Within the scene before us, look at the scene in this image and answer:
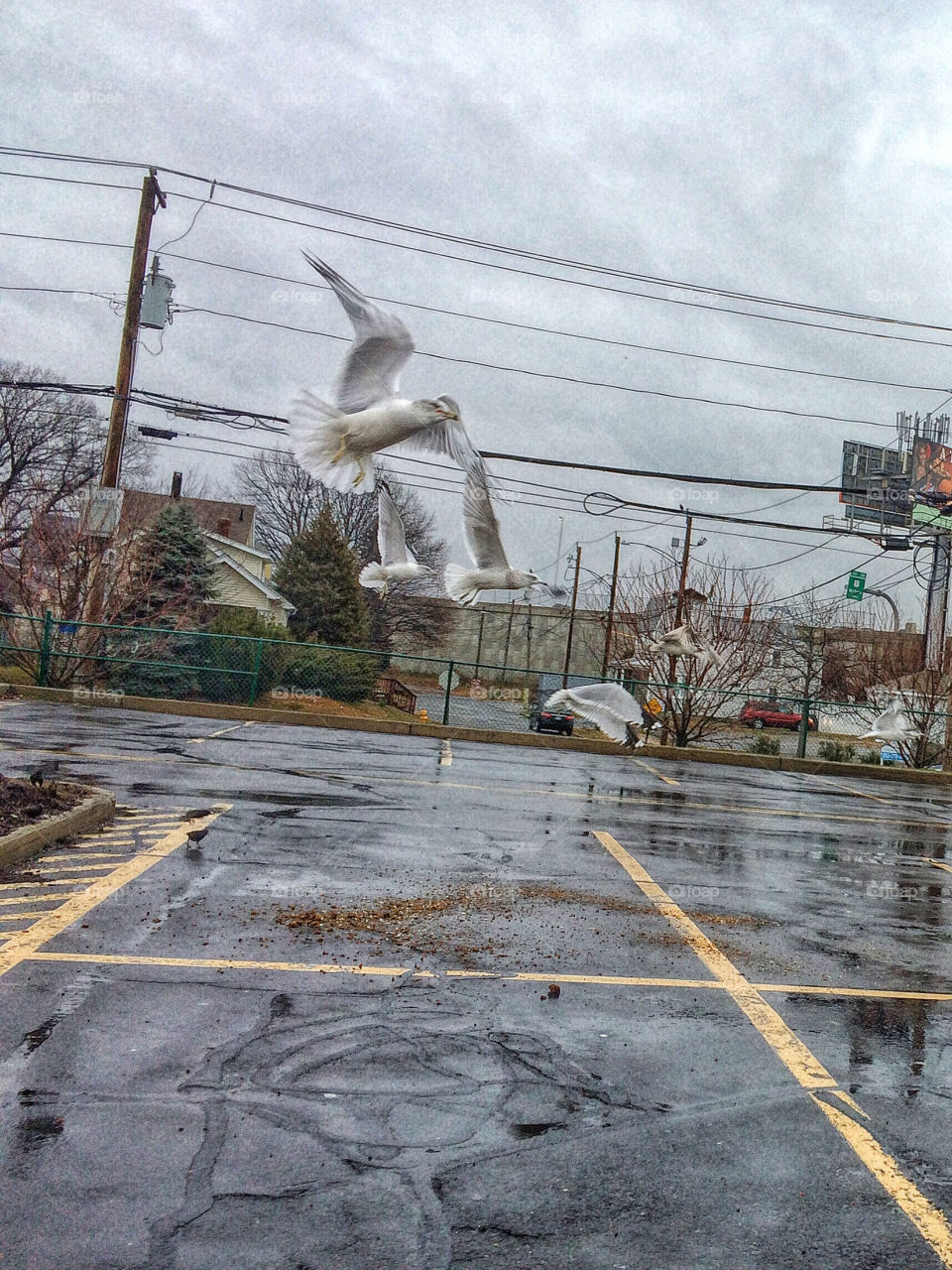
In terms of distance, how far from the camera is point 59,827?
860cm

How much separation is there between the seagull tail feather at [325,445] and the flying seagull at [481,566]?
2.31 feet

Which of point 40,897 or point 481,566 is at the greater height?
point 481,566

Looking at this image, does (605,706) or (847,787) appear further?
(847,787)

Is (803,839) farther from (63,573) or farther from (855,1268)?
(63,573)

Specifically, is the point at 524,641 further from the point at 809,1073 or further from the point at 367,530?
the point at 809,1073

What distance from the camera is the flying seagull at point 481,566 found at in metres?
4.91

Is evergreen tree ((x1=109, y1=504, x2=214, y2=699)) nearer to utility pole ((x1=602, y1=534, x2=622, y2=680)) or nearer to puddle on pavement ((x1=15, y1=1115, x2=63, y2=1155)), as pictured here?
utility pole ((x1=602, y1=534, x2=622, y2=680))

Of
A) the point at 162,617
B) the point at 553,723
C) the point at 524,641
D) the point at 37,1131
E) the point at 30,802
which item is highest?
the point at 524,641

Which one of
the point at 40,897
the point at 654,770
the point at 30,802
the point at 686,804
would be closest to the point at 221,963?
the point at 40,897

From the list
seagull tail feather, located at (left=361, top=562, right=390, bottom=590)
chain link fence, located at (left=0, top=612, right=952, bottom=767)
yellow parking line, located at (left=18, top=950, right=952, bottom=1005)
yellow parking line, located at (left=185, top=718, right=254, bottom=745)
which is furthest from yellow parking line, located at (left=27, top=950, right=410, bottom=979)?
chain link fence, located at (left=0, top=612, right=952, bottom=767)

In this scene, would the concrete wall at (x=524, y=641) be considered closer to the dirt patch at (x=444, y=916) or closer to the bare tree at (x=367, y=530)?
the bare tree at (x=367, y=530)

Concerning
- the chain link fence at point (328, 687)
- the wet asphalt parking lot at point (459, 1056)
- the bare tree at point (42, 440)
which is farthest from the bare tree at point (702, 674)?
the bare tree at point (42, 440)

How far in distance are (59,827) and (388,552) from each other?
499 centimetres

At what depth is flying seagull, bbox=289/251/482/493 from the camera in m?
4.22
